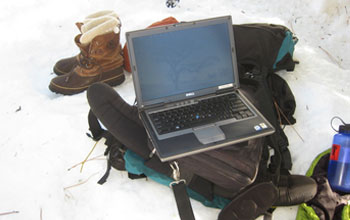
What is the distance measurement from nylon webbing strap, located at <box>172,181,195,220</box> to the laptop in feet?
0.59

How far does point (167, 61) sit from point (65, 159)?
2.42 feet

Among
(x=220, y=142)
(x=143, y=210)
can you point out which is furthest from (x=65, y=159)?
(x=220, y=142)

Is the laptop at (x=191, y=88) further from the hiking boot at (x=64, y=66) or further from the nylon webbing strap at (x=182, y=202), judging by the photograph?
the hiking boot at (x=64, y=66)

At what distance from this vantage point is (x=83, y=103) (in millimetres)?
2039

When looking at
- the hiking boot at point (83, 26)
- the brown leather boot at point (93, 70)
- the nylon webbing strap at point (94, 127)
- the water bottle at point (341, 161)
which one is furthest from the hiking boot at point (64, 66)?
the water bottle at point (341, 161)

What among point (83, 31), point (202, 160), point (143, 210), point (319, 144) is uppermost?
point (83, 31)

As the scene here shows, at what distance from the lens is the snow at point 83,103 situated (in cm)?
149

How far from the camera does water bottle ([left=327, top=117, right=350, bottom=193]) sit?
1.45 m

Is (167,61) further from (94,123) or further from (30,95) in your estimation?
(30,95)

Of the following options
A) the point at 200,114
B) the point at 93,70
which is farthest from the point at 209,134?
the point at 93,70

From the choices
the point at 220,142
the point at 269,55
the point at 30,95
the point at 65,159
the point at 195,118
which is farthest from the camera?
the point at 30,95

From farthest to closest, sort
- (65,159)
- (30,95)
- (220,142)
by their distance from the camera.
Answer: (30,95) < (65,159) < (220,142)

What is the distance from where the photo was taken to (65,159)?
1.67 metres

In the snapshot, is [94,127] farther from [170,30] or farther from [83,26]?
[83,26]
